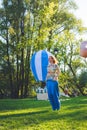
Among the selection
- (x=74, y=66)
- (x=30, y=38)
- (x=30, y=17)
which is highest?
(x=30, y=17)

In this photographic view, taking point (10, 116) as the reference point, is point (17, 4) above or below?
above

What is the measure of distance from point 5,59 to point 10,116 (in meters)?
27.9

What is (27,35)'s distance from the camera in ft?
121

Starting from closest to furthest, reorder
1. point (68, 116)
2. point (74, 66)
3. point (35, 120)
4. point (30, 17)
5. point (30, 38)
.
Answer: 1. point (35, 120)
2. point (68, 116)
3. point (30, 38)
4. point (30, 17)
5. point (74, 66)

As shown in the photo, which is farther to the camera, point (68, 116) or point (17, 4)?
point (17, 4)

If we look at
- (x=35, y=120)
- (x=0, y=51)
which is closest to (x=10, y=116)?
(x=35, y=120)

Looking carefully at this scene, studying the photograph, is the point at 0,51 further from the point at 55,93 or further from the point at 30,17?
the point at 55,93

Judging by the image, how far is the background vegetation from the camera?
35.5 meters

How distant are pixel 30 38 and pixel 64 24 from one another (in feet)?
29.0

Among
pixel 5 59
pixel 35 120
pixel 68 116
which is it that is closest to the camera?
pixel 35 120

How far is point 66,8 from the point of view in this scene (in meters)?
42.6

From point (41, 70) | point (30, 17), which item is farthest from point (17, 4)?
point (41, 70)

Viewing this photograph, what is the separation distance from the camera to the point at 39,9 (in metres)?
36.6

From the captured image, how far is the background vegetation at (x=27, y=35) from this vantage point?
117 feet
